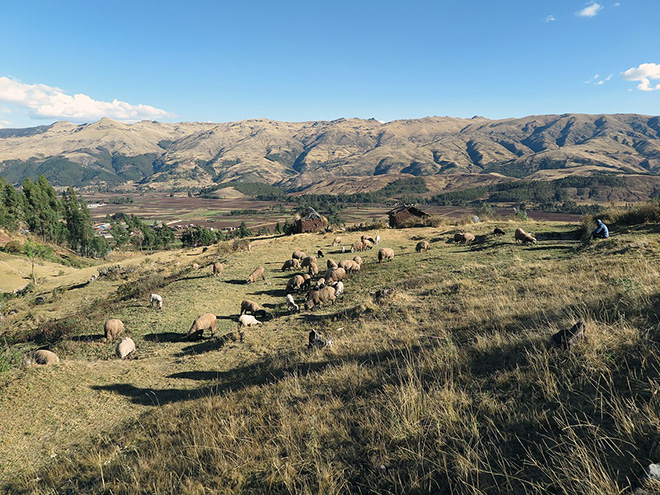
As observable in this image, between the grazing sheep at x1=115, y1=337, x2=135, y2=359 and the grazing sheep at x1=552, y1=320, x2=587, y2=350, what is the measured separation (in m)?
14.9

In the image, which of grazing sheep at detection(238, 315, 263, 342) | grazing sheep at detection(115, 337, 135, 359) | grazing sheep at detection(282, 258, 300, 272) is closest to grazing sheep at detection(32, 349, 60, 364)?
Result: grazing sheep at detection(115, 337, 135, 359)

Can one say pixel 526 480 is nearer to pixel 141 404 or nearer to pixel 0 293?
pixel 141 404

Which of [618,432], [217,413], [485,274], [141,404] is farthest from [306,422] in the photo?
[485,274]

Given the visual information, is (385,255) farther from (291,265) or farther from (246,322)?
(246,322)

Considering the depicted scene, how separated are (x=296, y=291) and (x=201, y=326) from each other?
23.4 ft

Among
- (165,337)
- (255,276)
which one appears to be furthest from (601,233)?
(165,337)

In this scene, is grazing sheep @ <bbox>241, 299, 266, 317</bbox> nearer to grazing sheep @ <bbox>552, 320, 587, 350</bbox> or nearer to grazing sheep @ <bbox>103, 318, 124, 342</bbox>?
grazing sheep @ <bbox>103, 318, 124, 342</bbox>

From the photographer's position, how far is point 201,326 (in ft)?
47.4

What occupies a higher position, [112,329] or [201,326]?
[201,326]

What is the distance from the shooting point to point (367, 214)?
181375 millimetres

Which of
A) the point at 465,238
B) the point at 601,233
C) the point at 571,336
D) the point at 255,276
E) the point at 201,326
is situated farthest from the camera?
the point at 465,238

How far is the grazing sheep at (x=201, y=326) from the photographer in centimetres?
1427

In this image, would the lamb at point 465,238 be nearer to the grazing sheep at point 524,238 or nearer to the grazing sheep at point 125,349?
the grazing sheep at point 524,238

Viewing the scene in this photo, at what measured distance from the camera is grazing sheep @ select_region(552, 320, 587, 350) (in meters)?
5.07
